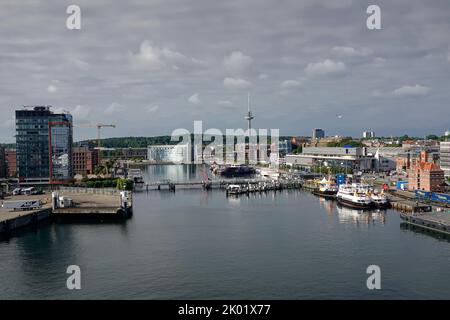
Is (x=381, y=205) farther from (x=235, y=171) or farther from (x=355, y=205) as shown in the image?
(x=235, y=171)


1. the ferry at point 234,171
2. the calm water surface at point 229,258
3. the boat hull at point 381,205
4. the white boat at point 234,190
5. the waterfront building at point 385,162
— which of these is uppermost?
the waterfront building at point 385,162

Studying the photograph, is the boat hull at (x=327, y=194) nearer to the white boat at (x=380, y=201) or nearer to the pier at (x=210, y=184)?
the white boat at (x=380, y=201)

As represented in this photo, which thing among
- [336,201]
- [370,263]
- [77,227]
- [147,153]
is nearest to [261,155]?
[147,153]

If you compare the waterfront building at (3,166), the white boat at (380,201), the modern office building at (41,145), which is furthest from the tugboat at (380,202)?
the waterfront building at (3,166)

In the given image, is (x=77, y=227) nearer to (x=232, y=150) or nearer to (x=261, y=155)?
(x=261, y=155)

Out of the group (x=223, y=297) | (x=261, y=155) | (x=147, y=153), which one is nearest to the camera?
(x=223, y=297)

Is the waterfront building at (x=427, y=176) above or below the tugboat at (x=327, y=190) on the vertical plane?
above
